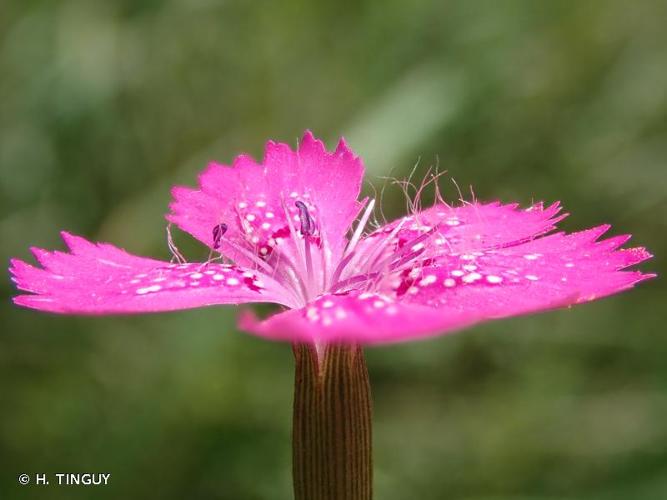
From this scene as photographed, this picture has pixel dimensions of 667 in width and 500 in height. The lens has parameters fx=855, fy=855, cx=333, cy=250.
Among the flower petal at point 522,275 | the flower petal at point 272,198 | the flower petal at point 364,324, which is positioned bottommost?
the flower petal at point 364,324

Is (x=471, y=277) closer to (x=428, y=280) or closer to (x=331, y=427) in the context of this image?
(x=428, y=280)

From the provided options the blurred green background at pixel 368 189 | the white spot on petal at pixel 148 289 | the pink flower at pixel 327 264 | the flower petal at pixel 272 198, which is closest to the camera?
the pink flower at pixel 327 264

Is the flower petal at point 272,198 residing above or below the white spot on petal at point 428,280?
above

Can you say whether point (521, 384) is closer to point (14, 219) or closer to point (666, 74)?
point (666, 74)

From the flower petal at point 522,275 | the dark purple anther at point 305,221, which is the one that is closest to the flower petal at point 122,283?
the dark purple anther at point 305,221

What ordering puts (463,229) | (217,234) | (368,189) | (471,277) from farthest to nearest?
(368,189), (463,229), (217,234), (471,277)

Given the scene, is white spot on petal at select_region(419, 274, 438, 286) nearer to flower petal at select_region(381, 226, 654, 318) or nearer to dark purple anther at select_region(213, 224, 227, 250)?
flower petal at select_region(381, 226, 654, 318)

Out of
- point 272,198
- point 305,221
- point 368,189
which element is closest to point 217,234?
point 305,221

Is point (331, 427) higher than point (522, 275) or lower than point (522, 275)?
lower

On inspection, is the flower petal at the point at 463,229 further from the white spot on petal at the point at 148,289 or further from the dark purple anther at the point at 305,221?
the white spot on petal at the point at 148,289
